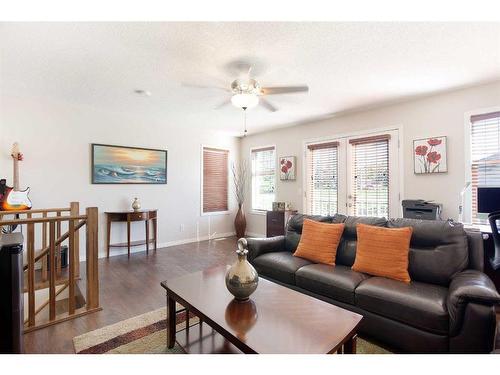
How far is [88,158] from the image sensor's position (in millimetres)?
4332

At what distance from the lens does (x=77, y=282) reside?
132 inches

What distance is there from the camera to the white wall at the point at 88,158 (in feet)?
12.4

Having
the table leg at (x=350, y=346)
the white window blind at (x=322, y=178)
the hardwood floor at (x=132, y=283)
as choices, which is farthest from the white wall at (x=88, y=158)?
the table leg at (x=350, y=346)

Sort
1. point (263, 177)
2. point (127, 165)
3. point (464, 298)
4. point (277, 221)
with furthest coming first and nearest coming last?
point (263, 177) → point (277, 221) → point (127, 165) → point (464, 298)

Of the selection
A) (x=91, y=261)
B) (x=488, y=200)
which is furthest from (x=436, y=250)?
(x=91, y=261)

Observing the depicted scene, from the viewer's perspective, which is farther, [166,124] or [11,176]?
[166,124]

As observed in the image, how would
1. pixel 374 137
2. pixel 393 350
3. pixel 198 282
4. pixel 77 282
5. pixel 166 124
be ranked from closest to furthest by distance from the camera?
pixel 393 350 → pixel 198 282 → pixel 77 282 → pixel 374 137 → pixel 166 124

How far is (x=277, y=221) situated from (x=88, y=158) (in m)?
3.54

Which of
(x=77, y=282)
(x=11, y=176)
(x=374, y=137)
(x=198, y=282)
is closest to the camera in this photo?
(x=198, y=282)

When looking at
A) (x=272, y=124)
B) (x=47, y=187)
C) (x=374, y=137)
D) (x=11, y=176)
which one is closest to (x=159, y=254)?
(x=47, y=187)

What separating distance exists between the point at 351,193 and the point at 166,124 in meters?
3.73

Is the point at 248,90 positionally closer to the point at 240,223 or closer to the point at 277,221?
the point at 277,221

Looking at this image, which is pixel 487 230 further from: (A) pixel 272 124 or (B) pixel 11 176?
(B) pixel 11 176

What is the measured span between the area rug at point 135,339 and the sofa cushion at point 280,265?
0.80 m
